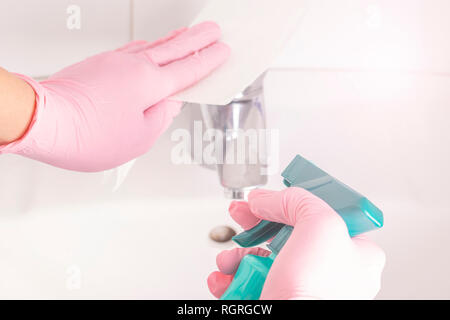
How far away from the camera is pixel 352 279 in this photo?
0.33 meters

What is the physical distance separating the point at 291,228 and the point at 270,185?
0.32 m

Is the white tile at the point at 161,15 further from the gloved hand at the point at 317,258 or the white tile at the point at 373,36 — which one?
the gloved hand at the point at 317,258

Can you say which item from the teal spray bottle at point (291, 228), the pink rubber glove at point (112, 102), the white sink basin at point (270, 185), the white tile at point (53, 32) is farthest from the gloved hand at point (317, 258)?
the white tile at point (53, 32)

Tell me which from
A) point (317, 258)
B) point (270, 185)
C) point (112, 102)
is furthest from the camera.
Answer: point (270, 185)

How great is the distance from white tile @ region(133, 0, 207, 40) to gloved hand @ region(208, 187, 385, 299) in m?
0.38

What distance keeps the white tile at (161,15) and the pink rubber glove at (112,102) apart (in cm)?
10

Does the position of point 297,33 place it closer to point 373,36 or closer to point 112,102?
point 373,36

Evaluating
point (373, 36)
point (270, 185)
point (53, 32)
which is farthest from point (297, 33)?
point (53, 32)

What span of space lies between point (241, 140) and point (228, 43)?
0.43 feet

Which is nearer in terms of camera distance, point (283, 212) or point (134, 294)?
point (283, 212)

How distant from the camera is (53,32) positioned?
25.8 inches

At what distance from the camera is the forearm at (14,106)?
38 centimetres
